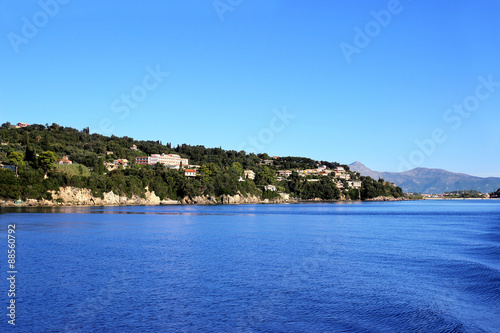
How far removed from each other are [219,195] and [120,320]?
353 ft

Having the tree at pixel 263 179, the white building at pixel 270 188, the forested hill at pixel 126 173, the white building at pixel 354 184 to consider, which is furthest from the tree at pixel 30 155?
the white building at pixel 354 184

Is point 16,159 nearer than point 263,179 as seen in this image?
Yes

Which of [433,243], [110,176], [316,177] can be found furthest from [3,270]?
[316,177]

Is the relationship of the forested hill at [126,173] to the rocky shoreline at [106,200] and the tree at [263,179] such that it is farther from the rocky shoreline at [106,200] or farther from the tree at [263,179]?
the rocky shoreline at [106,200]

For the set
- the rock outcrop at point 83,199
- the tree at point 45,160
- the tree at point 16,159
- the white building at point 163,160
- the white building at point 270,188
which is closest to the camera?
the rock outcrop at point 83,199

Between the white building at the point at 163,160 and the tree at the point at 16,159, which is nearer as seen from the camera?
the tree at the point at 16,159

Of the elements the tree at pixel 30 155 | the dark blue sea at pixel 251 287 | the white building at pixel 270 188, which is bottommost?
the dark blue sea at pixel 251 287

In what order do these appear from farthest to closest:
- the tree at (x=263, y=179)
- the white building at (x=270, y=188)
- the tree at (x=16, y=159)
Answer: the tree at (x=263, y=179)
the white building at (x=270, y=188)
the tree at (x=16, y=159)

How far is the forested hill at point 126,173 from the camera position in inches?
3172

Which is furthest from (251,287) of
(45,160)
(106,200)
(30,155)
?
(30,155)

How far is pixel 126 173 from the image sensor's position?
4058 inches

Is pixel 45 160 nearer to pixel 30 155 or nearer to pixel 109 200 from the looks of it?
pixel 30 155

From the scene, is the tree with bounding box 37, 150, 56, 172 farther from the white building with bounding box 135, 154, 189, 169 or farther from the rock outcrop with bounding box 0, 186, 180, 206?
the white building with bounding box 135, 154, 189, 169

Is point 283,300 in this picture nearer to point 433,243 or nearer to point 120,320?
point 120,320
